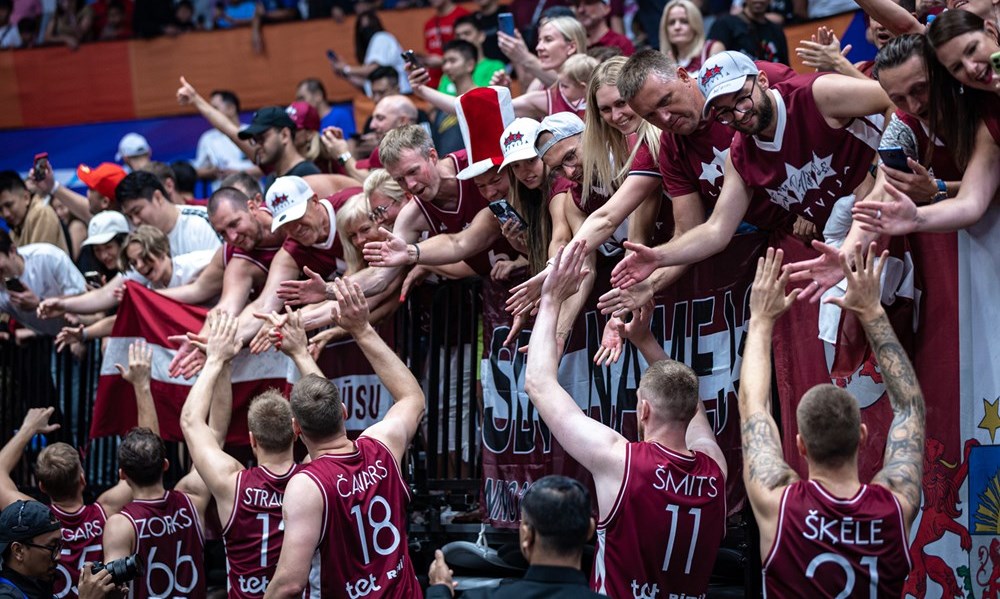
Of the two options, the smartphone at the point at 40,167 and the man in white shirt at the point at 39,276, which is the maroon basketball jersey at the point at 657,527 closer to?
the man in white shirt at the point at 39,276

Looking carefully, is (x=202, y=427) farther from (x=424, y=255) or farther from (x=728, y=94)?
(x=728, y=94)

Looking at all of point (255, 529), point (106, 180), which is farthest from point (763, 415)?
point (106, 180)

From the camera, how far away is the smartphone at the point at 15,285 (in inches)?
406

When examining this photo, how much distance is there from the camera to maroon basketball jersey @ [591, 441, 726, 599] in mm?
5480

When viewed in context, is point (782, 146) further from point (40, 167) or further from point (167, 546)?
point (40, 167)

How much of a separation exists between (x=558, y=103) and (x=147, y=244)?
331cm

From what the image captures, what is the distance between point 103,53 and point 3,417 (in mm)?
7763

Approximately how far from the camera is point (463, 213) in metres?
7.93

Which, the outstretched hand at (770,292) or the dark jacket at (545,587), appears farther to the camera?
the outstretched hand at (770,292)

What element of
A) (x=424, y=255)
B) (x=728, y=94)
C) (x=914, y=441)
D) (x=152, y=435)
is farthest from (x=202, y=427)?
(x=914, y=441)

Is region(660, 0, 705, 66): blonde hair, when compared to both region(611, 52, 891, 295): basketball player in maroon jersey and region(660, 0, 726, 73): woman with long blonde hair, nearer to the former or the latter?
region(660, 0, 726, 73): woman with long blonde hair

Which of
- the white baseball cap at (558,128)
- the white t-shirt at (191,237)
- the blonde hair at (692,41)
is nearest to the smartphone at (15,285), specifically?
the white t-shirt at (191,237)

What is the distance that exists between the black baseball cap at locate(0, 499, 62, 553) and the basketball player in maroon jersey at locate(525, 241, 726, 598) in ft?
10.6

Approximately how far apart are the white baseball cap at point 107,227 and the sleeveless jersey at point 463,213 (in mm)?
3656
